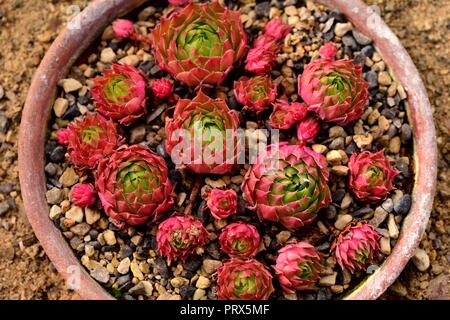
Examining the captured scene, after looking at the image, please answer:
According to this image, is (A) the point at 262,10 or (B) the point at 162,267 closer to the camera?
(B) the point at 162,267

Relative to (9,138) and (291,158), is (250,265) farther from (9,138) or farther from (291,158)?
(9,138)

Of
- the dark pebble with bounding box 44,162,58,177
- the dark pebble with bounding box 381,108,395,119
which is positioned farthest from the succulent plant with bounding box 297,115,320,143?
the dark pebble with bounding box 44,162,58,177

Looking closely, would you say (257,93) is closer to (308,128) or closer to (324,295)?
(308,128)

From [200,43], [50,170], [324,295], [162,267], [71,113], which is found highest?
[200,43]

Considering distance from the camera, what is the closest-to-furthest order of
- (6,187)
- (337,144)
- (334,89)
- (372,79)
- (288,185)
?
1. (288,185)
2. (334,89)
3. (337,144)
4. (372,79)
5. (6,187)

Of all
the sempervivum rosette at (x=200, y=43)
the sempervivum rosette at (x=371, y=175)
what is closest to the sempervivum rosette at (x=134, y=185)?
the sempervivum rosette at (x=200, y=43)

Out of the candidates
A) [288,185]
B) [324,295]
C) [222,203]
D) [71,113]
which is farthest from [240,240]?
[71,113]

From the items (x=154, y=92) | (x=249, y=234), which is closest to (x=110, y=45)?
(x=154, y=92)

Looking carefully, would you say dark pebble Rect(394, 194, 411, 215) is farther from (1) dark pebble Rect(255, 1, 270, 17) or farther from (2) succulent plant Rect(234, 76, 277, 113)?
(1) dark pebble Rect(255, 1, 270, 17)

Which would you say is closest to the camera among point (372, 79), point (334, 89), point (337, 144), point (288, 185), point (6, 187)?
point (288, 185)
